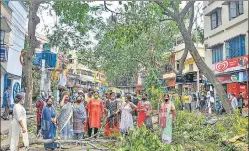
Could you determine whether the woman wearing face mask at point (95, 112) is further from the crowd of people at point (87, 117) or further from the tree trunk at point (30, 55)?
the tree trunk at point (30, 55)

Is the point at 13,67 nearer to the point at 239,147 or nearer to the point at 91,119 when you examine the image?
the point at 91,119

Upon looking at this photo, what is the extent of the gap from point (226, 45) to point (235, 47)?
4.60 ft

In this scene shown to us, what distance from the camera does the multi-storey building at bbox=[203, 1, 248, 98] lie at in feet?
59.9

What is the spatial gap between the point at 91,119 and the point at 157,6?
4793 mm

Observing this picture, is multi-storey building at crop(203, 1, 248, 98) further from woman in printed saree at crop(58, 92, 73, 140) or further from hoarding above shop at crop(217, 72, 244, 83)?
woman in printed saree at crop(58, 92, 73, 140)

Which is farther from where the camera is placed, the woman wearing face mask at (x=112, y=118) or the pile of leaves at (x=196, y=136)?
the woman wearing face mask at (x=112, y=118)

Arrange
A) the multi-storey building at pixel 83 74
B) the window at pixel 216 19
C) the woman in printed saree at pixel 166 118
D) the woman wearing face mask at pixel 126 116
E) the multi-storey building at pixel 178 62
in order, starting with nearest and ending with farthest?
the woman in printed saree at pixel 166 118, the woman wearing face mask at pixel 126 116, the window at pixel 216 19, the multi-storey building at pixel 178 62, the multi-storey building at pixel 83 74

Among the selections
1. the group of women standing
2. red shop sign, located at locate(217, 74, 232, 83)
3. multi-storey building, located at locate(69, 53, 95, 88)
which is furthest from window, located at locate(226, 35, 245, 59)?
multi-storey building, located at locate(69, 53, 95, 88)

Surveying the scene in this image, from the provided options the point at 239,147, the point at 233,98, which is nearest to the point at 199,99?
the point at 233,98

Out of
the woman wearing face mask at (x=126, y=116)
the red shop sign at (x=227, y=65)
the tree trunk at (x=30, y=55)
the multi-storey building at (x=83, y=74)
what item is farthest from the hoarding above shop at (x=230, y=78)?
the multi-storey building at (x=83, y=74)

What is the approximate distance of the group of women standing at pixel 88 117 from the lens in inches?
Answer: 284

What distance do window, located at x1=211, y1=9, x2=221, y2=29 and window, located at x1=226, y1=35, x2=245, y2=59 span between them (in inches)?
105

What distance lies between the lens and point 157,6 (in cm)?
1188

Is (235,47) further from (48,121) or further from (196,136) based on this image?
(48,121)
